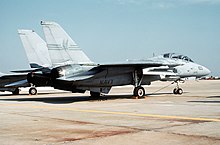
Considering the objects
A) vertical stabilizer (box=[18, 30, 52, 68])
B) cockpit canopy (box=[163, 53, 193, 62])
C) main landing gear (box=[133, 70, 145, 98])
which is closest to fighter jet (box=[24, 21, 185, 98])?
main landing gear (box=[133, 70, 145, 98])

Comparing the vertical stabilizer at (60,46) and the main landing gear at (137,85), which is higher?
the vertical stabilizer at (60,46)

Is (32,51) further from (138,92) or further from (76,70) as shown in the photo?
(138,92)

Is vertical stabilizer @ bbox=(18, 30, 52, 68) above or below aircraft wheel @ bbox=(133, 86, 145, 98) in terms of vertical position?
above

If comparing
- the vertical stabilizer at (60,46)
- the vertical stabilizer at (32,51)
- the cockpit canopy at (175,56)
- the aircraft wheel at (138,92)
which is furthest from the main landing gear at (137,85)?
the vertical stabilizer at (32,51)

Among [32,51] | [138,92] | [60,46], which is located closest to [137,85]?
[138,92]

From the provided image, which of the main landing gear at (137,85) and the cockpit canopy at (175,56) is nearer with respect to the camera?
the main landing gear at (137,85)

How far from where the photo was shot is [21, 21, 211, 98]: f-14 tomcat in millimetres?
16844

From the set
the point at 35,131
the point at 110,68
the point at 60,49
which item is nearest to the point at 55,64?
the point at 60,49

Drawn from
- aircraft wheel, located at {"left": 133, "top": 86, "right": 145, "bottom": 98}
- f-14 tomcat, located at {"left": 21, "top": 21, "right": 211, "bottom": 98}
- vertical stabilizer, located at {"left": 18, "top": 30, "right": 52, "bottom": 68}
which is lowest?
aircraft wheel, located at {"left": 133, "top": 86, "right": 145, "bottom": 98}

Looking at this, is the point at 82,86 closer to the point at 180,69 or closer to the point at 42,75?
the point at 42,75

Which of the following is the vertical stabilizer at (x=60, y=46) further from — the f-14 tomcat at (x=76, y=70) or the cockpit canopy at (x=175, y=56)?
the cockpit canopy at (x=175, y=56)

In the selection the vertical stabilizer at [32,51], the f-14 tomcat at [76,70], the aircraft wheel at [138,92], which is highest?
the vertical stabilizer at [32,51]

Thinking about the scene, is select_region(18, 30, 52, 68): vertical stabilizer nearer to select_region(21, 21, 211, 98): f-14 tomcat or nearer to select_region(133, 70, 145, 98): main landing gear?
select_region(21, 21, 211, 98): f-14 tomcat

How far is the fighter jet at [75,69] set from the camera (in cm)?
1686
